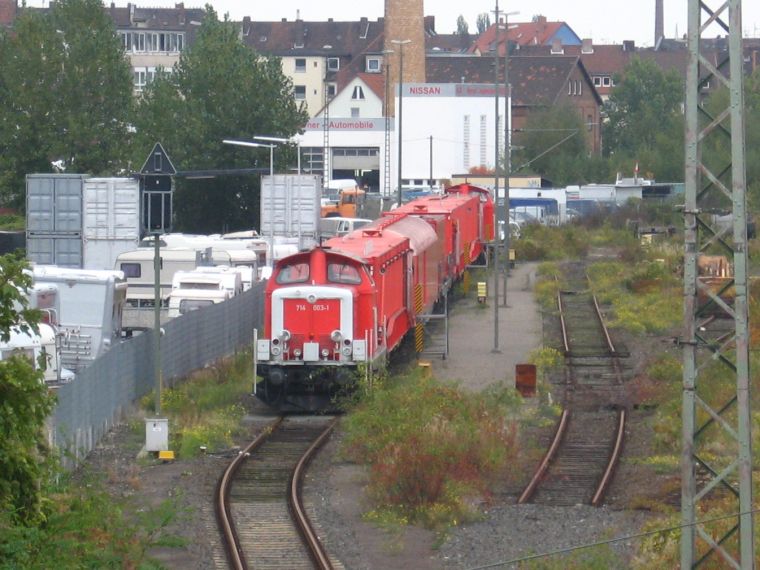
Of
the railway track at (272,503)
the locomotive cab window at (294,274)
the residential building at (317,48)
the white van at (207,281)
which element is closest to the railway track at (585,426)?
the railway track at (272,503)

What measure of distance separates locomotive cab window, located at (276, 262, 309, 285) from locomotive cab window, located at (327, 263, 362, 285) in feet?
1.29

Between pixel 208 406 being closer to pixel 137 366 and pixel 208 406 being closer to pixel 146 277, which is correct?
pixel 137 366

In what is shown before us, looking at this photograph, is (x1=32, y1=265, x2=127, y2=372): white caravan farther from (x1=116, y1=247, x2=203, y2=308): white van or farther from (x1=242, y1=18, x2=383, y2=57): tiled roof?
(x1=242, y1=18, x2=383, y2=57): tiled roof

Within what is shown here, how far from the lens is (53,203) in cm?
4200

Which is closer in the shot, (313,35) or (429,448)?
(429,448)

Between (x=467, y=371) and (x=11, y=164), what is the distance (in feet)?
120

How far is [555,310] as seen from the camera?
39.3 meters

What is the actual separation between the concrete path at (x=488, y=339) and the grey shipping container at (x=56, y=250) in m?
11.6

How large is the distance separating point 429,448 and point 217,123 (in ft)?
143

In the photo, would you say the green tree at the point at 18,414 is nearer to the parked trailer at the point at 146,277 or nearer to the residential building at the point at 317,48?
the parked trailer at the point at 146,277

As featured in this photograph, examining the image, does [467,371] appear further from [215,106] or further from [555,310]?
[215,106]

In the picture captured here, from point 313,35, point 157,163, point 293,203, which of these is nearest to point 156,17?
point 313,35

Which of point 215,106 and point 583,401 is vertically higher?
point 215,106

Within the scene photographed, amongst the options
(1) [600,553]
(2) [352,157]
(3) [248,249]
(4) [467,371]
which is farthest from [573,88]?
(1) [600,553]
